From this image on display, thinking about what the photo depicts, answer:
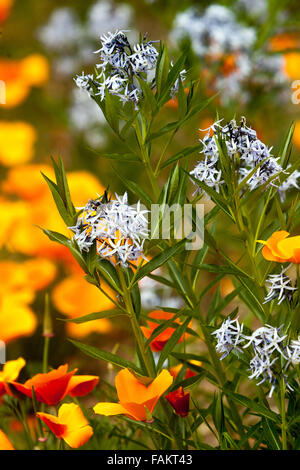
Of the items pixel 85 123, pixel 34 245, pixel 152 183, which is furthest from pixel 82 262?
pixel 85 123

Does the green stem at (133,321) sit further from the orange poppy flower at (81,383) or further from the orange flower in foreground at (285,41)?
the orange flower in foreground at (285,41)

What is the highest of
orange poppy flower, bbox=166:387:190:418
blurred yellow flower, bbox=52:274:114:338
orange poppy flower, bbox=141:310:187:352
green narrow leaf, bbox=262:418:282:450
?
blurred yellow flower, bbox=52:274:114:338

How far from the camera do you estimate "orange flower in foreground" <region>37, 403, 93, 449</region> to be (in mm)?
407

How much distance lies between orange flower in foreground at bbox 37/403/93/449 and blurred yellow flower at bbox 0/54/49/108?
1152 millimetres

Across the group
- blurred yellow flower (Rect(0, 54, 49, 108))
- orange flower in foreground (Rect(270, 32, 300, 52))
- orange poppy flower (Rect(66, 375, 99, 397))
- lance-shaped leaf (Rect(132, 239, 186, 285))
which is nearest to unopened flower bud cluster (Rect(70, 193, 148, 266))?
lance-shaped leaf (Rect(132, 239, 186, 285))

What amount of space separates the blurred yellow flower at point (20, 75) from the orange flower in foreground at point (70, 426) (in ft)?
3.78

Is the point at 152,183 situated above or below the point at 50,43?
below

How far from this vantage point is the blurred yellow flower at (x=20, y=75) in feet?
4.83

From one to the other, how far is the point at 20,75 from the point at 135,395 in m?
1.32

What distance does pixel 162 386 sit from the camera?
376mm

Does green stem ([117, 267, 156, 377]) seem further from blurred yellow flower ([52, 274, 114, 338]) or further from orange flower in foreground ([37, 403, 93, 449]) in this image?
Answer: blurred yellow flower ([52, 274, 114, 338])

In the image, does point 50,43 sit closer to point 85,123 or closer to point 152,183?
point 85,123
